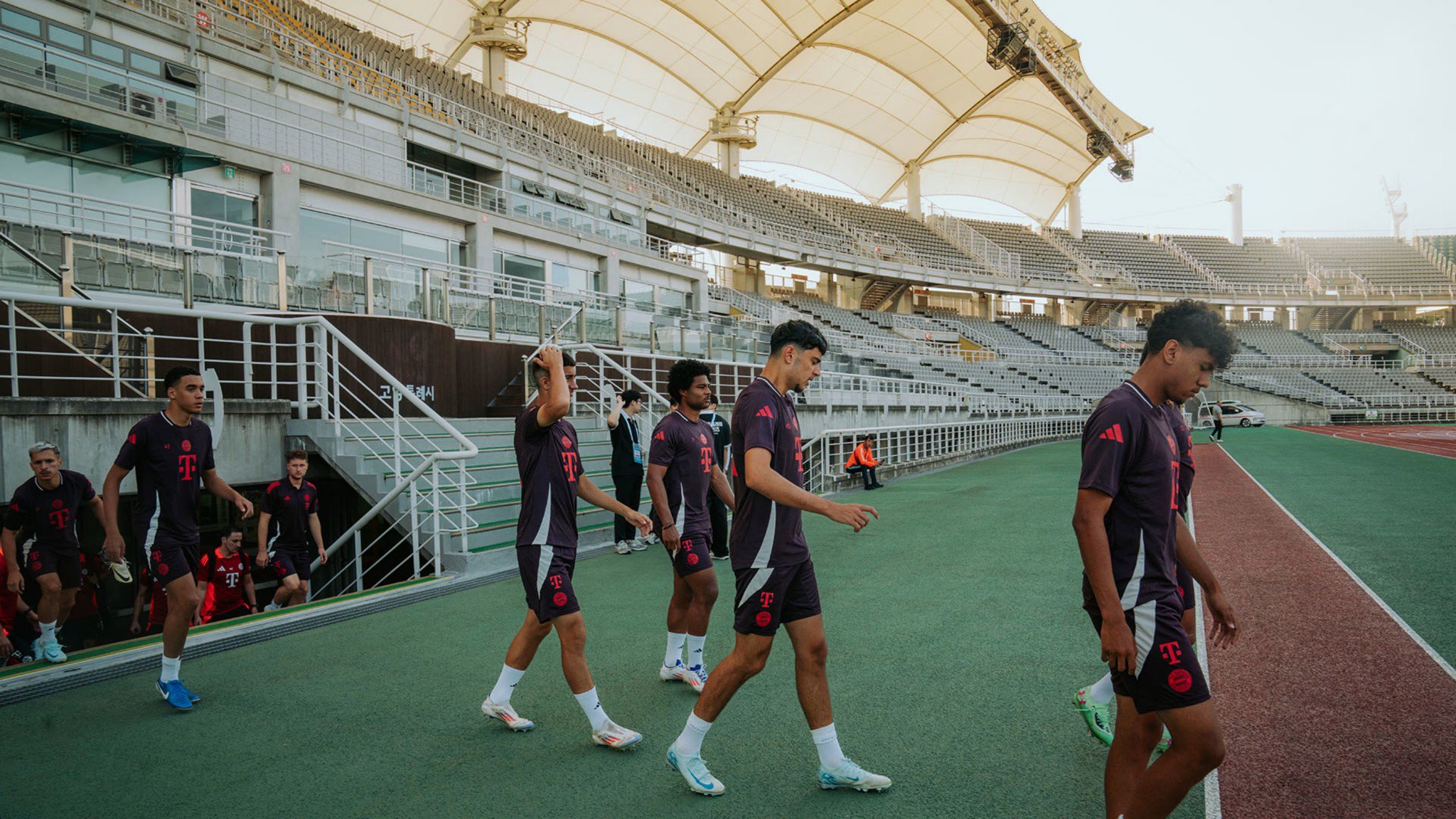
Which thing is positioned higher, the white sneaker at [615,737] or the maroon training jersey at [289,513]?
the maroon training jersey at [289,513]

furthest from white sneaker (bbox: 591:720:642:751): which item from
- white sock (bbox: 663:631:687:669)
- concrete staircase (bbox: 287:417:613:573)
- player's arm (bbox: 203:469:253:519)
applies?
concrete staircase (bbox: 287:417:613:573)

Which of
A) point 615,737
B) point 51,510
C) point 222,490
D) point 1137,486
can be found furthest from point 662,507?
point 51,510

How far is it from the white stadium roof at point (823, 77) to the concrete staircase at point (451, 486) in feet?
107

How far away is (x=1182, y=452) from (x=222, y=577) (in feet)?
25.7

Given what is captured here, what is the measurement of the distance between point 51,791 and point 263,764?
81 centimetres

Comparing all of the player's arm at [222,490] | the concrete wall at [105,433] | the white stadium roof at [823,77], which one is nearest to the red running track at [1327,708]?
the player's arm at [222,490]

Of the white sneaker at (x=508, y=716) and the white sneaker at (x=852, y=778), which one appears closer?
the white sneaker at (x=852, y=778)

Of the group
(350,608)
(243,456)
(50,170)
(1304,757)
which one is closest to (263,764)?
(350,608)

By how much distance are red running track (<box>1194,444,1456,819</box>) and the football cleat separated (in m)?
0.46

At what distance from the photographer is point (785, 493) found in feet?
9.80

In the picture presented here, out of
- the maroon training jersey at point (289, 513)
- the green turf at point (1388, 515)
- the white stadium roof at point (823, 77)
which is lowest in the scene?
the green turf at point (1388, 515)

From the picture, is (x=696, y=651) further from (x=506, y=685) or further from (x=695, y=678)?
(x=506, y=685)

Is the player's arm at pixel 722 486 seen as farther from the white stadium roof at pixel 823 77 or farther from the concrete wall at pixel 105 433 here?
the white stadium roof at pixel 823 77

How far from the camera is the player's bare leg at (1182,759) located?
2.37 m
